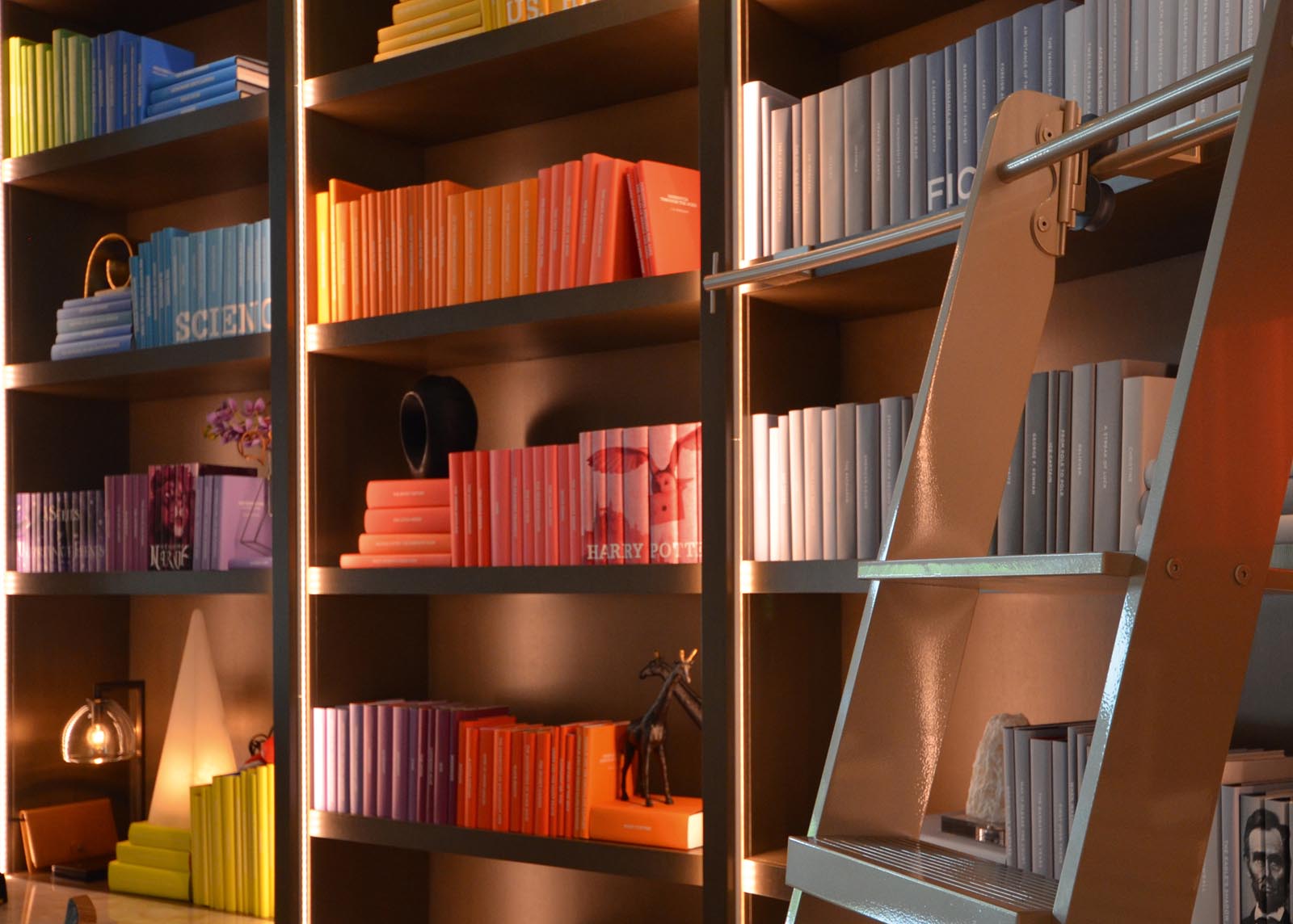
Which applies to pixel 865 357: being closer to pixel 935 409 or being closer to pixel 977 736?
pixel 977 736

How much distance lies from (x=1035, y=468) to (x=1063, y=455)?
0.04 meters

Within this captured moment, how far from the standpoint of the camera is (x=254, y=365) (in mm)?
2623

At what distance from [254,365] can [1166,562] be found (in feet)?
6.89

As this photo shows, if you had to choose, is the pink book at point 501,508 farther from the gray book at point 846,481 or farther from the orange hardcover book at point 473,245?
the gray book at point 846,481

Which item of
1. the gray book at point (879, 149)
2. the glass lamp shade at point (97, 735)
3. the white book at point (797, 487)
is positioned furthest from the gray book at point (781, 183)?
the glass lamp shade at point (97, 735)

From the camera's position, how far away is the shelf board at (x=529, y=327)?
A: 205cm

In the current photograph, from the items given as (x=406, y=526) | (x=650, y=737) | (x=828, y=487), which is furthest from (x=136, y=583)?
(x=828, y=487)

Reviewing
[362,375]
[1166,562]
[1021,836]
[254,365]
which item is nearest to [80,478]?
[254,365]

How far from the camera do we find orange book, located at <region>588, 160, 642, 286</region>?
2113 mm

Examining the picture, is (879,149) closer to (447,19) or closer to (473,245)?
(473,245)

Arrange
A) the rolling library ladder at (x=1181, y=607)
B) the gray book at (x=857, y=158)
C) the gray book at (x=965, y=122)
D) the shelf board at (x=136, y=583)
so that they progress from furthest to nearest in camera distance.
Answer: the shelf board at (x=136, y=583)
the gray book at (x=857, y=158)
the gray book at (x=965, y=122)
the rolling library ladder at (x=1181, y=607)

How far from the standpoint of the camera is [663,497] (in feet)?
6.76

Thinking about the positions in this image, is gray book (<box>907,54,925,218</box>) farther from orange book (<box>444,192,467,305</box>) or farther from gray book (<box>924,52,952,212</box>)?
orange book (<box>444,192,467,305</box>)

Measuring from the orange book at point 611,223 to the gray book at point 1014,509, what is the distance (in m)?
0.76
